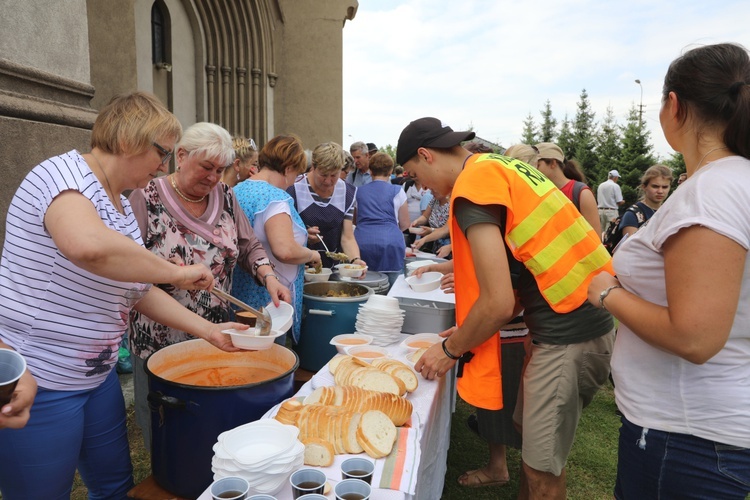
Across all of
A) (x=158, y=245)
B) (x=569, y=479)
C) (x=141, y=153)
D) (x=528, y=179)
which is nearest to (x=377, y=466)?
(x=528, y=179)

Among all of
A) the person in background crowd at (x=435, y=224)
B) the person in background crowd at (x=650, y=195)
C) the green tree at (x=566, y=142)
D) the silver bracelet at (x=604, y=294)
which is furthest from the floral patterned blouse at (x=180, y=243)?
the green tree at (x=566, y=142)

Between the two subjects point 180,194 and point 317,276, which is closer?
point 180,194

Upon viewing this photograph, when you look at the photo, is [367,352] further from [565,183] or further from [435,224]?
[435,224]

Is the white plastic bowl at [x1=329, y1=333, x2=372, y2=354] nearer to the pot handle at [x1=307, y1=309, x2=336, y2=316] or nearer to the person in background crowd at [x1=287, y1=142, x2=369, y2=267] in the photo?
the pot handle at [x1=307, y1=309, x2=336, y2=316]

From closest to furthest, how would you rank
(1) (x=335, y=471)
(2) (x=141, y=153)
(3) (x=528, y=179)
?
(1) (x=335, y=471), (2) (x=141, y=153), (3) (x=528, y=179)

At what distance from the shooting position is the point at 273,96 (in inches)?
424

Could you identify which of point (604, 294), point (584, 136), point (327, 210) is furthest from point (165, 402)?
point (584, 136)

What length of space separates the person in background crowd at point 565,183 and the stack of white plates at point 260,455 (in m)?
2.86

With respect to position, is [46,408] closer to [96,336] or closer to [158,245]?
[96,336]

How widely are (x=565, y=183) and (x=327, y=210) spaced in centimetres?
198

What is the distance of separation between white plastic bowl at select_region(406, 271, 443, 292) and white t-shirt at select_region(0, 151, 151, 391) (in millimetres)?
1782

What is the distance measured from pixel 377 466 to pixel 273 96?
1050 cm

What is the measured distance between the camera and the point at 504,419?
9.18 ft

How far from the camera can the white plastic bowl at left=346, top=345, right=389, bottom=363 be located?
2.20 m
